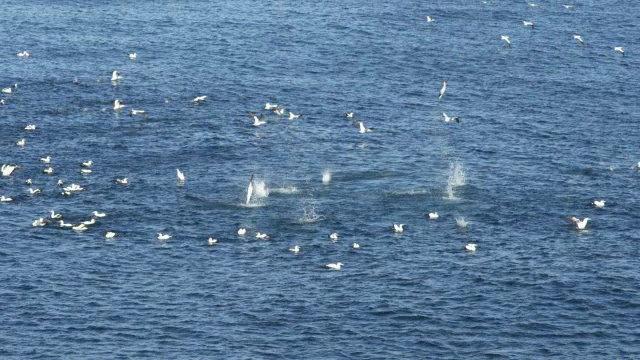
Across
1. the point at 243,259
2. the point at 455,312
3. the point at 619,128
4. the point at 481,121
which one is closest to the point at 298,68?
the point at 481,121

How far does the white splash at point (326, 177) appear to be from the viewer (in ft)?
442

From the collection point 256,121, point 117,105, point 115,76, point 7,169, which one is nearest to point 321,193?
point 256,121

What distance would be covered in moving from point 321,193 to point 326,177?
503 cm

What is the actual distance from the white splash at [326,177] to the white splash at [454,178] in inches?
→ 478

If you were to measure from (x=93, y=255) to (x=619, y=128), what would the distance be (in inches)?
2731

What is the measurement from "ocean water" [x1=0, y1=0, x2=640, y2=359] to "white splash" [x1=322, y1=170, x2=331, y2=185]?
0.32m

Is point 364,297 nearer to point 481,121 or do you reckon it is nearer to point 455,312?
point 455,312

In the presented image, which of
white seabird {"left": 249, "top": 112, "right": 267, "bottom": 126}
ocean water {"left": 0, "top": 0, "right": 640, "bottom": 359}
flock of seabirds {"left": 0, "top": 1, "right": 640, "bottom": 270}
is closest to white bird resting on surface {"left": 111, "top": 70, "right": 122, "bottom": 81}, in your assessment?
flock of seabirds {"left": 0, "top": 1, "right": 640, "bottom": 270}

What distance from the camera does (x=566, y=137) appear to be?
15212cm

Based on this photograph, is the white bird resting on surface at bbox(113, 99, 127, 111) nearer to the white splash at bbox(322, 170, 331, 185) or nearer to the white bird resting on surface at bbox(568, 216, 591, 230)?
the white splash at bbox(322, 170, 331, 185)

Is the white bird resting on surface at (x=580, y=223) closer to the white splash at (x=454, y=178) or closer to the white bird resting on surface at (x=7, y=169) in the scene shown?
the white splash at (x=454, y=178)

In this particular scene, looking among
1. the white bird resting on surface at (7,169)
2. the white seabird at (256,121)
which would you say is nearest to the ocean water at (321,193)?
the white bird resting on surface at (7,169)

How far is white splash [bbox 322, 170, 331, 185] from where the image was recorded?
135 meters

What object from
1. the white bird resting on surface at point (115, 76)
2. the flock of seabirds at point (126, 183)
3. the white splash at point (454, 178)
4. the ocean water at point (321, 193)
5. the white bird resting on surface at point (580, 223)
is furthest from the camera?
the white bird resting on surface at point (115, 76)
